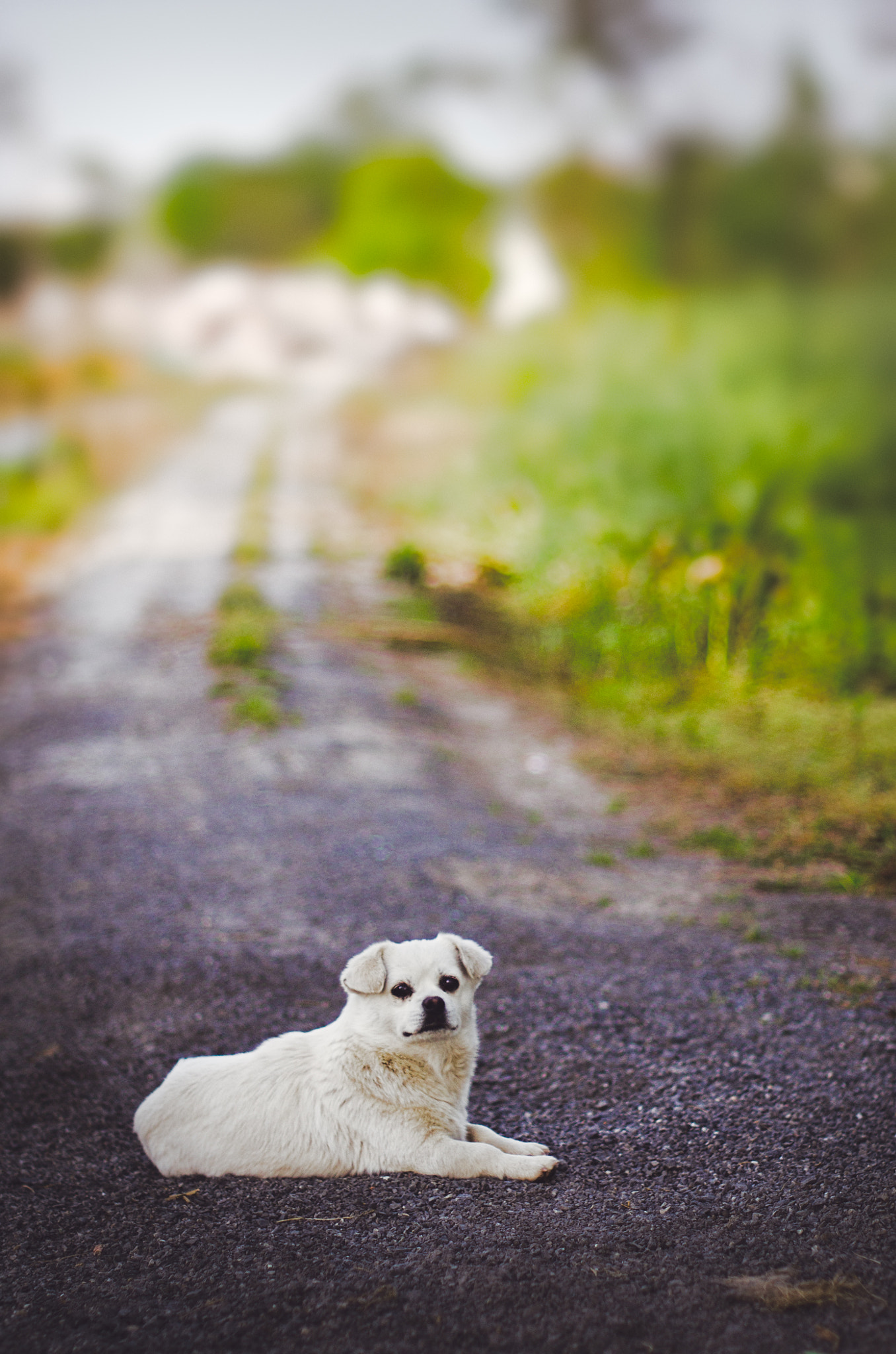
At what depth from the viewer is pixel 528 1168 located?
3125 millimetres

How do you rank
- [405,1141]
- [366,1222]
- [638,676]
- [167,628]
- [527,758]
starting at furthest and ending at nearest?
[167,628], [638,676], [527,758], [405,1141], [366,1222]

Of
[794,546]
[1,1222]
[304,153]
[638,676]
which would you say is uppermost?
[304,153]

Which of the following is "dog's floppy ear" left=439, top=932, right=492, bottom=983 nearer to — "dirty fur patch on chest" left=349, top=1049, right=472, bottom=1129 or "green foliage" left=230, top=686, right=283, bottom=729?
"dirty fur patch on chest" left=349, top=1049, right=472, bottom=1129

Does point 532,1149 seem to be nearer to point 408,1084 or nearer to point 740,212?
point 408,1084

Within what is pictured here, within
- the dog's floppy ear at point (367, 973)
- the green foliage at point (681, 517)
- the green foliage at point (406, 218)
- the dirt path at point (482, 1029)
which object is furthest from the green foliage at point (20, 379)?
the dog's floppy ear at point (367, 973)

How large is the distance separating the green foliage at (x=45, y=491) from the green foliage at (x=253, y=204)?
9.11 meters

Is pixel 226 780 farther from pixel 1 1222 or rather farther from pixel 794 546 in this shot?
pixel 794 546

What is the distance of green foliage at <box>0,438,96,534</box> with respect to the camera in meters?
13.5

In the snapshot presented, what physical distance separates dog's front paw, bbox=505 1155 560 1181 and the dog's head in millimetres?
439

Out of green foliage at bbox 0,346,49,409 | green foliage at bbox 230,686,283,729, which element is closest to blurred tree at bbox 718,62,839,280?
green foliage at bbox 0,346,49,409

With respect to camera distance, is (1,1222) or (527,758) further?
(527,758)

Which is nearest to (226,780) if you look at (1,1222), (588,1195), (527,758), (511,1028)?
(527,758)

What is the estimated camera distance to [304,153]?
183 inches

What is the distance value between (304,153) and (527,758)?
4.77 metres
